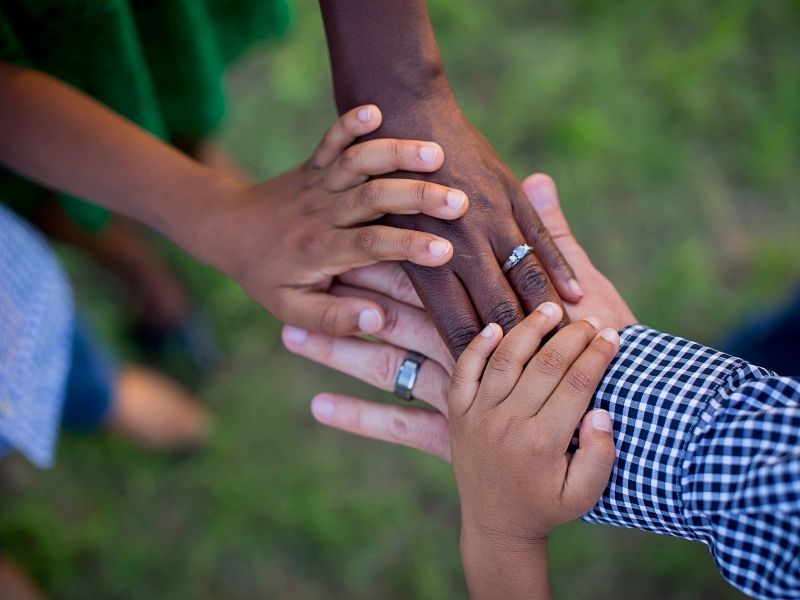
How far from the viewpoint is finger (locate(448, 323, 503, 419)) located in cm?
114

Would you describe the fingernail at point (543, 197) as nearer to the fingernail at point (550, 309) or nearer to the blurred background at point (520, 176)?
the fingernail at point (550, 309)

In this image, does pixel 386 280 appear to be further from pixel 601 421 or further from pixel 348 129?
pixel 601 421

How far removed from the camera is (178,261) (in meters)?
2.46

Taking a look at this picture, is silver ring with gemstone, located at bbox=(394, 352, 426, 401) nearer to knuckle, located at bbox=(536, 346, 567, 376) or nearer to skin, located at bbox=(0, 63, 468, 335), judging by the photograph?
skin, located at bbox=(0, 63, 468, 335)

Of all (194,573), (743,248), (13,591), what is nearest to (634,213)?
(743,248)

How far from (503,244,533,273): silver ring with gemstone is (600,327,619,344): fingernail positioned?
19cm

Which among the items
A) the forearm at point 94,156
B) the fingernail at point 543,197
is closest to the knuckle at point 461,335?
the fingernail at point 543,197

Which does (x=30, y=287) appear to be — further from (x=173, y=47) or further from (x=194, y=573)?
(x=194, y=573)

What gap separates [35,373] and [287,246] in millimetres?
616

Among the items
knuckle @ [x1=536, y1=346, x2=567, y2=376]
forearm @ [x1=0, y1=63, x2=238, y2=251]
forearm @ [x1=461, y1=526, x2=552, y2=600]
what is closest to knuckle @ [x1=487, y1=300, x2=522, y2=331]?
knuckle @ [x1=536, y1=346, x2=567, y2=376]

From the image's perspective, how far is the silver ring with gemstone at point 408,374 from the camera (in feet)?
4.65

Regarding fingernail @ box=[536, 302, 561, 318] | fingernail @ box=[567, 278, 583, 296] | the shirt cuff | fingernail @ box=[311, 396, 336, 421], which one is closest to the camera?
the shirt cuff

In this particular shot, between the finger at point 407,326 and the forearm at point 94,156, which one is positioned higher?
the forearm at point 94,156

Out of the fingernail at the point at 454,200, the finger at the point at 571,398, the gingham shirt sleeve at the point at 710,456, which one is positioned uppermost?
the fingernail at the point at 454,200
